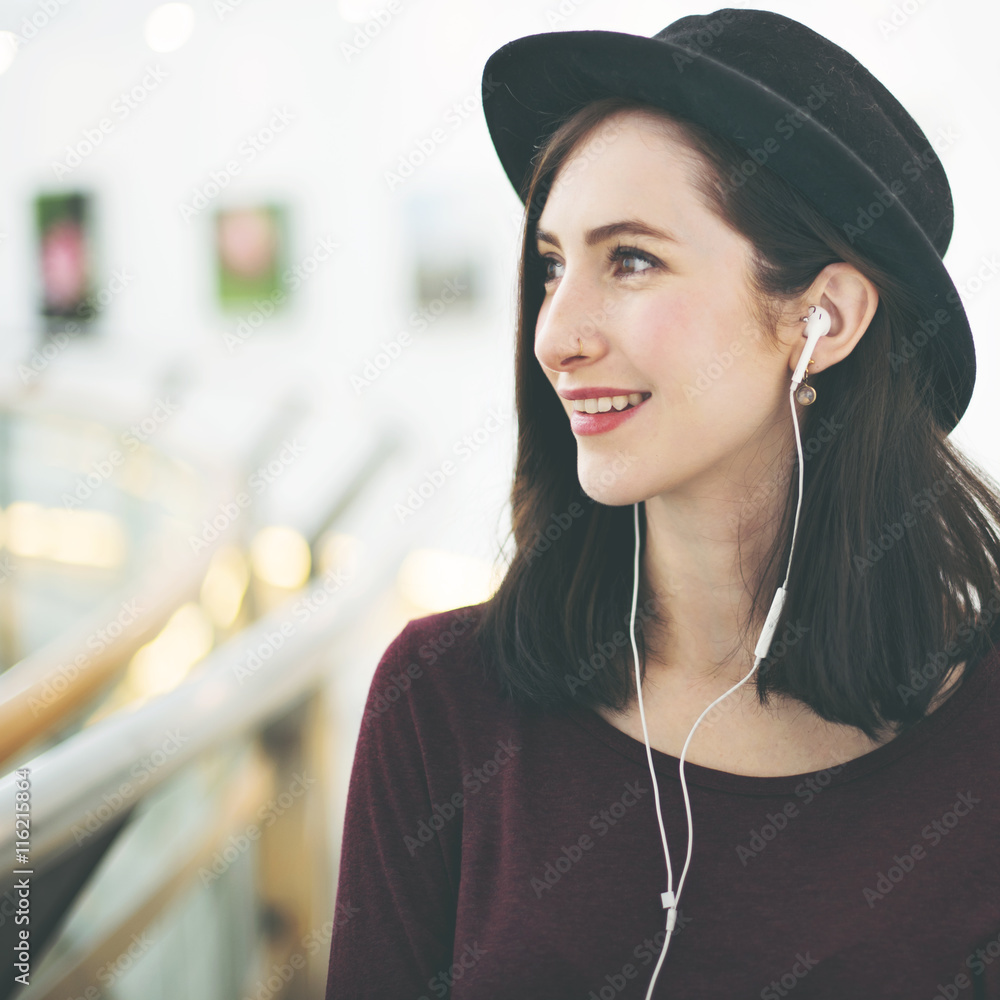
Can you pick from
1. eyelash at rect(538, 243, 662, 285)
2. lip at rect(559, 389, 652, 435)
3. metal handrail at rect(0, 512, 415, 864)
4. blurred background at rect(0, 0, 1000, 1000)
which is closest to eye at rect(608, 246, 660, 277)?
eyelash at rect(538, 243, 662, 285)

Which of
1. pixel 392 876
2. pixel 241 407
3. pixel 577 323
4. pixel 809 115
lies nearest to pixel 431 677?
pixel 392 876

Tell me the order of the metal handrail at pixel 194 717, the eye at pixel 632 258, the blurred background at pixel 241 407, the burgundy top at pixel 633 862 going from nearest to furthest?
the metal handrail at pixel 194 717, the burgundy top at pixel 633 862, the eye at pixel 632 258, the blurred background at pixel 241 407

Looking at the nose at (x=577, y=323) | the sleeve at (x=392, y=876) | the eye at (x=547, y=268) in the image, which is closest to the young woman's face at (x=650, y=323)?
the nose at (x=577, y=323)

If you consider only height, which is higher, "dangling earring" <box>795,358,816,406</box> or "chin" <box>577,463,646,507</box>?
"dangling earring" <box>795,358,816,406</box>

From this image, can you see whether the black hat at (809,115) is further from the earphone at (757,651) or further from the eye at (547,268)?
the eye at (547,268)

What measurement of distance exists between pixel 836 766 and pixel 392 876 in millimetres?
549

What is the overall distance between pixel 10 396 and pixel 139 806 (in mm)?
2148

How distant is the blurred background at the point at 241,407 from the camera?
126 cm

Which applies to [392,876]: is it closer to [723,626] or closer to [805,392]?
[723,626]

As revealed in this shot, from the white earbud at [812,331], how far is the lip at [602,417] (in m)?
0.19

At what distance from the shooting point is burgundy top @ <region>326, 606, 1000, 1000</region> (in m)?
0.97

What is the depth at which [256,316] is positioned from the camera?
14.0 ft

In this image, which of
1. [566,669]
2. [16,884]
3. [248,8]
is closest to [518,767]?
[566,669]

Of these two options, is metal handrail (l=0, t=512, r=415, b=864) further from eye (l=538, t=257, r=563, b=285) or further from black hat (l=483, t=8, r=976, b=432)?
black hat (l=483, t=8, r=976, b=432)
